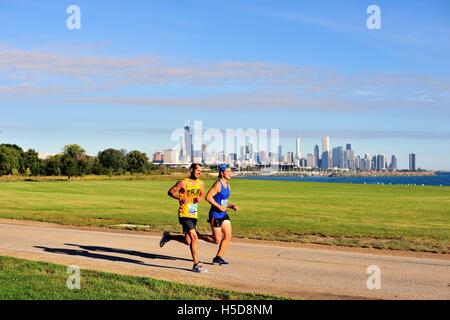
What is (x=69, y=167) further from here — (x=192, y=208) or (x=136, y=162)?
(x=192, y=208)

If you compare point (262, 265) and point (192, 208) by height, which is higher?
point (192, 208)

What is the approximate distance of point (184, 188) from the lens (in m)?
11.5

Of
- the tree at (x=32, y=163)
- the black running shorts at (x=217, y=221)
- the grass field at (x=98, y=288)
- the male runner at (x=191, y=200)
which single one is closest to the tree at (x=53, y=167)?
the tree at (x=32, y=163)

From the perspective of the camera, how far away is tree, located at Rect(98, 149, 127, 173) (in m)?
140

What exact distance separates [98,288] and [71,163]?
330 ft

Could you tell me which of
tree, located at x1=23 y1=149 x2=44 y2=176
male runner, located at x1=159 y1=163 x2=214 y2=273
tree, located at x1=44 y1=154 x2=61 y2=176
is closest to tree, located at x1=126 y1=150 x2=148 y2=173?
→ tree, located at x1=23 y1=149 x2=44 y2=176

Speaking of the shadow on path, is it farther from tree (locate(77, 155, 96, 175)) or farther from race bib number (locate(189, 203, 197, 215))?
tree (locate(77, 155, 96, 175))

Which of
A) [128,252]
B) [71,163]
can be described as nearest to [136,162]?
[71,163]

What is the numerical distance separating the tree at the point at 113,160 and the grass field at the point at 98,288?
12731 cm

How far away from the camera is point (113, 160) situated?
142 meters

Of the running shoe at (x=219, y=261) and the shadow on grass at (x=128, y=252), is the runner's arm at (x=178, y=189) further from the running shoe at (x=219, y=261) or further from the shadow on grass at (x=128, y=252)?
the shadow on grass at (x=128, y=252)

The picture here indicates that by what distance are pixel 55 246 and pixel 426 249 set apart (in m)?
9.45
